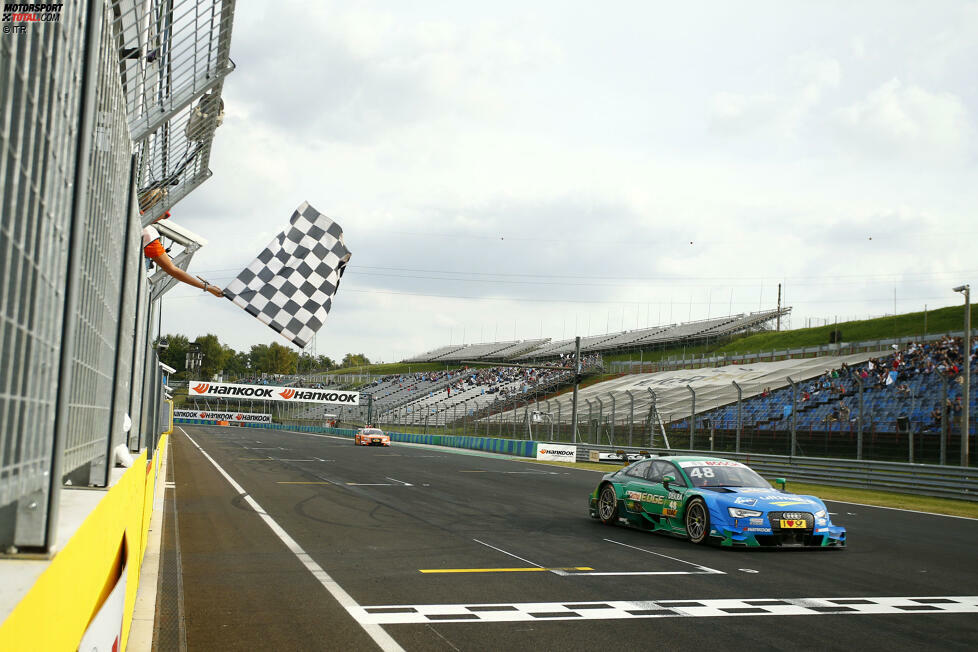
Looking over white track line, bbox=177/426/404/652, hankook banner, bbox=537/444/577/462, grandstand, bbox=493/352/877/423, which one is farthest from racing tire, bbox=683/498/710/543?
hankook banner, bbox=537/444/577/462

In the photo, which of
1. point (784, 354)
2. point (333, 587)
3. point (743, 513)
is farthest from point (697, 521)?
point (784, 354)

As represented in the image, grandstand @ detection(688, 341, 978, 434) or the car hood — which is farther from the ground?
grandstand @ detection(688, 341, 978, 434)

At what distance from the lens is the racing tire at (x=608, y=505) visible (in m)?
13.5

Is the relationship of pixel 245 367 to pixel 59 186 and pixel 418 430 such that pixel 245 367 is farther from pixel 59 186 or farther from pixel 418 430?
pixel 59 186

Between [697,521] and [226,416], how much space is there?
89.9 metres

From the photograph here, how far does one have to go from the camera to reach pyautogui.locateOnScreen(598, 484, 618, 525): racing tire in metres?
13.5

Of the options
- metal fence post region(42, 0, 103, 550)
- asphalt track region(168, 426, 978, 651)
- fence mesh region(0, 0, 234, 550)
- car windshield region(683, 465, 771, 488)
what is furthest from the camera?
car windshield region(683, 465, 771, 488)

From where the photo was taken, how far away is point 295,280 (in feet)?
31.5

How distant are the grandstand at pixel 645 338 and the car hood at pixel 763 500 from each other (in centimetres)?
7687

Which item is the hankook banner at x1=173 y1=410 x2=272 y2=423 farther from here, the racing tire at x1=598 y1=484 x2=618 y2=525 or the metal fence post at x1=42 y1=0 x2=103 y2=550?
the metal fence post at x1=42 y1=0 x2=103 y2=550

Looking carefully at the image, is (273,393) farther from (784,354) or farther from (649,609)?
(649,609)

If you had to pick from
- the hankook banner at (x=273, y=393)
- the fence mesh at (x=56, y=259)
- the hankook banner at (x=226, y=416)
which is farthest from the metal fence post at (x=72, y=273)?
the hankook banner at (x=226, y=416)

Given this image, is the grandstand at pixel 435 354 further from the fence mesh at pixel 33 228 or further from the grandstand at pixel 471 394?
the fence mesh at pixel 33 228

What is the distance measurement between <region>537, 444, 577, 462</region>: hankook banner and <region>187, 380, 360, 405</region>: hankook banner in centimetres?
4529
